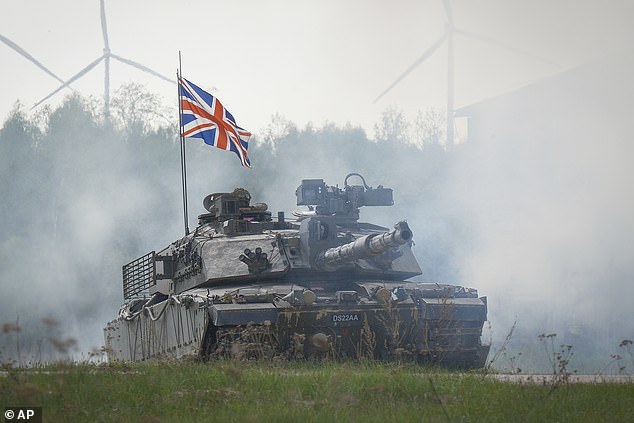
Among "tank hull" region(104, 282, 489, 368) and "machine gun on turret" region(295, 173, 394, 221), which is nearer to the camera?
"tank hull" region(104, 282, 489, 368)

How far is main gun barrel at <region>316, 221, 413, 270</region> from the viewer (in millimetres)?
14055

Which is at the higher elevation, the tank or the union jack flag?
the union jack flag

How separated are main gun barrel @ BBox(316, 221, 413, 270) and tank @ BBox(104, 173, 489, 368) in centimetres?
2

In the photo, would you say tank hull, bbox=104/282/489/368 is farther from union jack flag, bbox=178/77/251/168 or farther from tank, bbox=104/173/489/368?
union jack flag, bbox=178/77/251/168

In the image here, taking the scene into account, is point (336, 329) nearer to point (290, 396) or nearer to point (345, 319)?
point (345, 319)

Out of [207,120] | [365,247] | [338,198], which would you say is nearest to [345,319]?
[365,247]

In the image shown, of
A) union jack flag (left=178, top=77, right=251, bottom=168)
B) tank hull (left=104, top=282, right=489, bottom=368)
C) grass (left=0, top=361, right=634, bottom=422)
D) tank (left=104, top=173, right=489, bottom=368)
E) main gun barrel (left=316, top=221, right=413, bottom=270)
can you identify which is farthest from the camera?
union jack flag (left=178, top=77, right=251, bottom=168)

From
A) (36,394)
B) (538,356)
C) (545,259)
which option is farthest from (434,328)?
(545,259)

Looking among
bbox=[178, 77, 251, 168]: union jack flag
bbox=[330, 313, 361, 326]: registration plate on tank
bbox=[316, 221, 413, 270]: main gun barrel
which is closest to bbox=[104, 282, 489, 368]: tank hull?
bbox=[330, 313, 361, 326]: registration plate on tank

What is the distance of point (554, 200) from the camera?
94.0 feet

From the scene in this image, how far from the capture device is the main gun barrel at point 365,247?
1405cm

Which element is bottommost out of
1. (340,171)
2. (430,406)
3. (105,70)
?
(430,406)

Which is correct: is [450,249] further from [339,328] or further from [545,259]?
[339,328]

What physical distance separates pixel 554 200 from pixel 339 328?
580 inches
